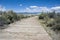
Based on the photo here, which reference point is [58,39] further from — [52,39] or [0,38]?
[0,38]

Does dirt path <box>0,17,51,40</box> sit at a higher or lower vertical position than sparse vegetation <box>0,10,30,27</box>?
lower

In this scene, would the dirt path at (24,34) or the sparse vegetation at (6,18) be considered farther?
the sparse vegetation at (6,18)

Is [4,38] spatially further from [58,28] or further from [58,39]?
[58,28]

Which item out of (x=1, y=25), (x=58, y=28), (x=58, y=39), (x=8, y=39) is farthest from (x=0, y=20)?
(x=58, y=39)

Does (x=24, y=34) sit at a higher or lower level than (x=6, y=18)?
lower

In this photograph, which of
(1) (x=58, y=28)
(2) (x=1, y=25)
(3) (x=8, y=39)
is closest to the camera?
(3) (x=8, y=39)

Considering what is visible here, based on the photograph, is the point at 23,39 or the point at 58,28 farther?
the point at 58,28

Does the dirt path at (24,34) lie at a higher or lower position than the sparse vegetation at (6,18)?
lower

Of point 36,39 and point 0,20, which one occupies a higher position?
point 0,20

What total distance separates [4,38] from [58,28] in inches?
306

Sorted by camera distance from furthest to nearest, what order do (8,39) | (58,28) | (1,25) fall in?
(1,25) < (58,28) < (8,39)

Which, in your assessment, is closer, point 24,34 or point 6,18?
point 24,34

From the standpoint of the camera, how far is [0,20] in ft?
69.5

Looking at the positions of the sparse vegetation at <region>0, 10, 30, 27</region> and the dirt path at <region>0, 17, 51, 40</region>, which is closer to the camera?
the dirt path at <region>0, 17, 51, 40</region>
